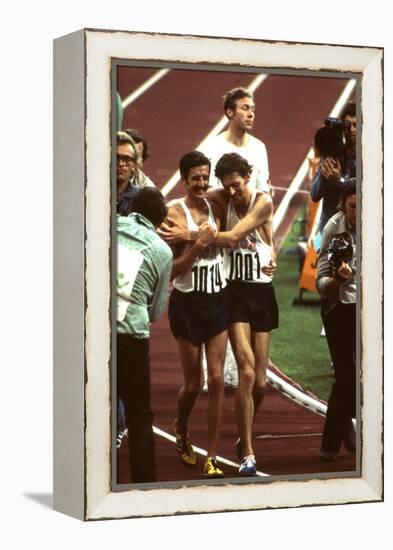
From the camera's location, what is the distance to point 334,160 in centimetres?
1304

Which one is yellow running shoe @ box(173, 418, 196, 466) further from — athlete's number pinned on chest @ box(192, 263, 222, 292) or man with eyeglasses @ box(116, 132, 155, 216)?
man with eyeglasses @ box(116, 132, 155, 216)

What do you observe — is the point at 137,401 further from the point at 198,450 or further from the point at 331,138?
the point at 331,138

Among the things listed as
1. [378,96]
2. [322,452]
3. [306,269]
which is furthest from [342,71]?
[322,452]

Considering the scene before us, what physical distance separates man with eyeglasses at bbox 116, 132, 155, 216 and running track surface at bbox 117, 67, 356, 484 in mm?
70

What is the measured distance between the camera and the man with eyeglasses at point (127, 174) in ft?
40.1

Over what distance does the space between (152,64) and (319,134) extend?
126 cm

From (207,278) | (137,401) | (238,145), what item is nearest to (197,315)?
(207,278)

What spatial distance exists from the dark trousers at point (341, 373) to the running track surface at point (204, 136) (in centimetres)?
8

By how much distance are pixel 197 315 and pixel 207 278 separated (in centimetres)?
23

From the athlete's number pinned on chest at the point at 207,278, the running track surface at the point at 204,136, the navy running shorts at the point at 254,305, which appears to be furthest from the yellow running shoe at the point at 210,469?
the athlete's number pinned on chest at the point at 207,278

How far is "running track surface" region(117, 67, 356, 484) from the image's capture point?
12375 mm

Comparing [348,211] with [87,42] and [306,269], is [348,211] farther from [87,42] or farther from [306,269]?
[87,42]

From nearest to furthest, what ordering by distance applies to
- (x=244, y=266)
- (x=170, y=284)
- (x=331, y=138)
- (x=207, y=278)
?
(x=170, y=284), (x=207, y=278), (x=244, y=266), (x=331, y=138)

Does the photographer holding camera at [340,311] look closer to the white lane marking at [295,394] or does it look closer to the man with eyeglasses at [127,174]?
the white lane marking at [295,394]
